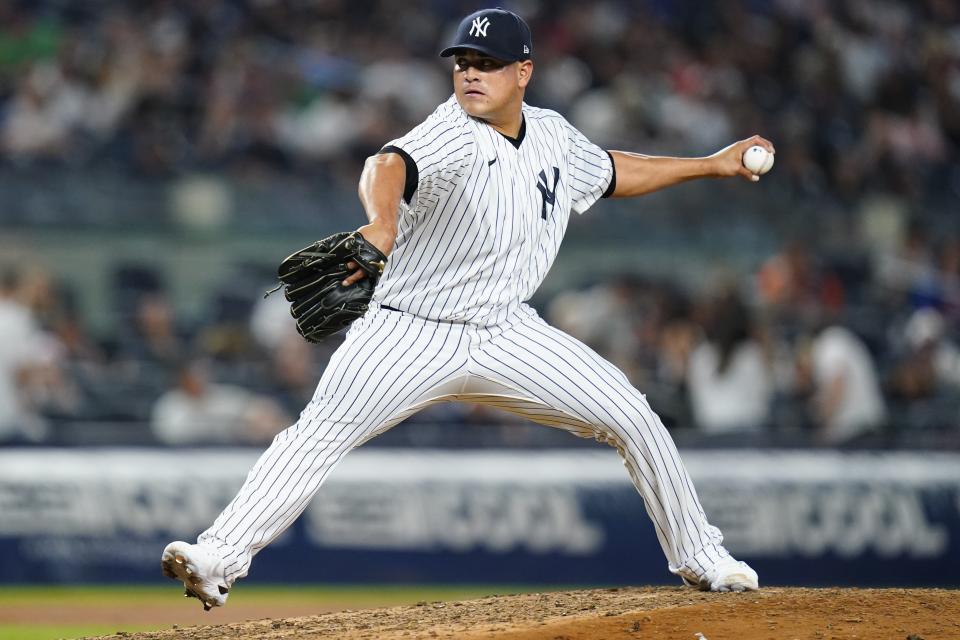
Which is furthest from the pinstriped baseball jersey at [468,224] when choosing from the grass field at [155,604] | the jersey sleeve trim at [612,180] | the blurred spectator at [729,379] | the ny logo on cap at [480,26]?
the blurred spectator at [729,379]

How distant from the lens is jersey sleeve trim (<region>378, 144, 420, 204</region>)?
4336 mm

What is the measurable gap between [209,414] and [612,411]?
496 cm

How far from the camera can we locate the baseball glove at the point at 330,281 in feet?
13.2

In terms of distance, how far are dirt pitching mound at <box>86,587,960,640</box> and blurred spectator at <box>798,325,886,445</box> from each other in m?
3.86

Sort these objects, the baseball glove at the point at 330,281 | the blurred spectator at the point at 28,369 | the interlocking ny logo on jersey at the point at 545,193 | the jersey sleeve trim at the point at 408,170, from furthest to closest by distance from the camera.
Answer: the blurred spectator at the point at 28,369
the interlocking ny logo on jersey at the point at 545,193
the jersey sleeve trim at the point at 408,170
the baseball glove at the point at 330,281

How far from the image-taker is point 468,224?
4590 millimetres

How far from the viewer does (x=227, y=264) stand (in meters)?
10.1

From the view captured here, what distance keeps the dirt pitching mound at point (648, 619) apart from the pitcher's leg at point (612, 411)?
0.21 m

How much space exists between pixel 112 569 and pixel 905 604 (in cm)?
556

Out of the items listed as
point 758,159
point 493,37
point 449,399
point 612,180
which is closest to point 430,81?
point 612,180

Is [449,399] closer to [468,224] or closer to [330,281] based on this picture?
[468,224]

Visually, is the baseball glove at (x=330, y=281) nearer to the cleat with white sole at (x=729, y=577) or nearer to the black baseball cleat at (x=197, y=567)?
the black baseball cleat at (x=197, y=567)

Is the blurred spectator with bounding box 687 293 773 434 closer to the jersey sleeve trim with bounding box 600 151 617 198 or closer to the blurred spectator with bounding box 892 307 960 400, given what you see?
the blurred spectator with bounding box 892 307 960 400

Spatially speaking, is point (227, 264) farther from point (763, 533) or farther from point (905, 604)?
point (905, 604)
